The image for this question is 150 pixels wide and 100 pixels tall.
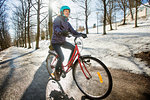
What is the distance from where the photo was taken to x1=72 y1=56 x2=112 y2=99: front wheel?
6.16 feet

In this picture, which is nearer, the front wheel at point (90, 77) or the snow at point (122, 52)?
the front wheel at point (90, 77)

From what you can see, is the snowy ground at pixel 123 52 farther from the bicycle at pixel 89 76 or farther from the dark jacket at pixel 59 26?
the dark jacket at pixel 59 26

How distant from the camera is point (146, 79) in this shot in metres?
2.50

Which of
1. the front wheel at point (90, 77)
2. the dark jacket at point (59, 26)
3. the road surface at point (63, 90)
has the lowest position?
the road surface at point (63, 90)

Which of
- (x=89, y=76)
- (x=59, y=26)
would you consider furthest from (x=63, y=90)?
(x=59, y=26)

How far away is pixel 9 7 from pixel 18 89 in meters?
19.6

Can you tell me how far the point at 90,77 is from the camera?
2.12 m

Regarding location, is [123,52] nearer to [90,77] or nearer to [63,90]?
[90,77]

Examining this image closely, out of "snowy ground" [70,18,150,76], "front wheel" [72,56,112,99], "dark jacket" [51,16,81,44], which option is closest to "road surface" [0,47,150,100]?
"front wheel" [72,56,112,99]

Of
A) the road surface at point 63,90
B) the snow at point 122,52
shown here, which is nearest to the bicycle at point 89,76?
the road surface at point 63,90

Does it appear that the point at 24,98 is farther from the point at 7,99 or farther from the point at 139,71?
the point at 139,71

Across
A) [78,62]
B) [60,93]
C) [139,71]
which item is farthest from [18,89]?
[139,71]

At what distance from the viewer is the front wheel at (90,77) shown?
188cm

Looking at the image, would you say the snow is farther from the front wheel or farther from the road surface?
the front wheel
